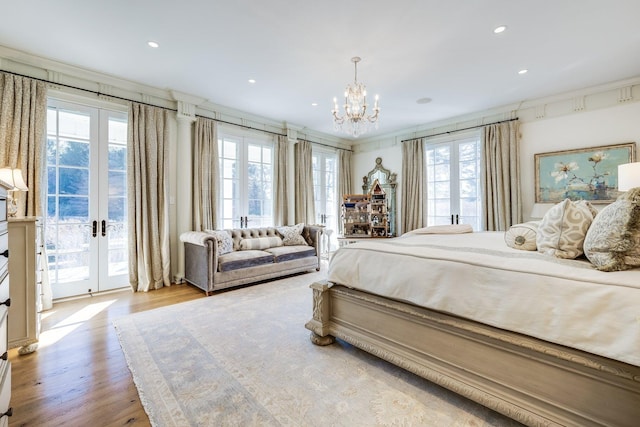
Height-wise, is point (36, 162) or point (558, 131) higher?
point (558, 131)

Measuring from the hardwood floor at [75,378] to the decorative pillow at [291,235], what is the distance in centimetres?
252

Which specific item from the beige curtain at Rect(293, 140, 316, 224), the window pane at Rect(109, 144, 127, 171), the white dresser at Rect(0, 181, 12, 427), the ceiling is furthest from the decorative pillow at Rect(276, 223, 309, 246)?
the white dresser at Rect(0, 181, 12, 427)

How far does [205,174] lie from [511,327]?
14.1 feet

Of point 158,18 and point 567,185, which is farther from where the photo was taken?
point 567,185

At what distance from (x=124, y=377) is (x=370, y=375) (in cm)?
166

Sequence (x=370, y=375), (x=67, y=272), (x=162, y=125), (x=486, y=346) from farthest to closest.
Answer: (x=162, y=125) < (x=67, y=272) < (x=370, y=375) < (x=486, y=346)

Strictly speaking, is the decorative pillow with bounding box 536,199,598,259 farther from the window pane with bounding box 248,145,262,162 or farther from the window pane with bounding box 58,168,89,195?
the window pane with bounding box 58,168,89,195

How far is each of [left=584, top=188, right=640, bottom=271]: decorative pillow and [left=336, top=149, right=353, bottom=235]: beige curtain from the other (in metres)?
5.50

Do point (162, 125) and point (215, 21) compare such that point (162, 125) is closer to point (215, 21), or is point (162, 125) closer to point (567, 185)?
point (215, 21)

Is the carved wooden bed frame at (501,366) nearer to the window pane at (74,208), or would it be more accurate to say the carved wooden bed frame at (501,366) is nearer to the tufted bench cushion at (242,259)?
the tufted bench cushion at (242,259)

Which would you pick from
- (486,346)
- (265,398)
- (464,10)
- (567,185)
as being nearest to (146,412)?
(265,398)

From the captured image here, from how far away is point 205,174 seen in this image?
14.5 feet

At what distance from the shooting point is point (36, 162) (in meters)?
3.10

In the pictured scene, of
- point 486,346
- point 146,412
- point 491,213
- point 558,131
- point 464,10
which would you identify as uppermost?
point 464,10
